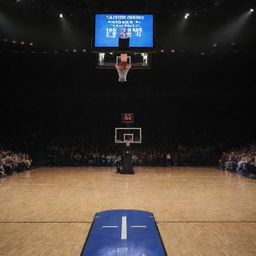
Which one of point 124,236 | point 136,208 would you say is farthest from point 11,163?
point 124,236

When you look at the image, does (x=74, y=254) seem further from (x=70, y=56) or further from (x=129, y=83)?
(x=129, y=83)

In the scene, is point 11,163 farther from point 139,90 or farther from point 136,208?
point 139,90

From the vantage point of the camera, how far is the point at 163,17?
13.2 m

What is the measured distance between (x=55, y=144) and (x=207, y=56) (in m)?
12.9

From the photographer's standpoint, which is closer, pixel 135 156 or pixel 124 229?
pixel 124 229

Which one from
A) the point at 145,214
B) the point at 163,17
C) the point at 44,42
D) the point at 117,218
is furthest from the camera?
the point at 44,42

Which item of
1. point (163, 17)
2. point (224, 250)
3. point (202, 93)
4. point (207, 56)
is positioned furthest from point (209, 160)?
point (224, 250)

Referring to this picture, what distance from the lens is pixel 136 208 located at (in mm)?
6895

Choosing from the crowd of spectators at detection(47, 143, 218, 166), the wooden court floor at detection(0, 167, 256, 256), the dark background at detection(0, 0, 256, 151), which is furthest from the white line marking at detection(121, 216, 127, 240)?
the crowd of spectators at detection(47, 143, 218, 166)

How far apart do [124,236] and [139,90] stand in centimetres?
1979

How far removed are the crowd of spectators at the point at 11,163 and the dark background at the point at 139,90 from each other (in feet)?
17.7

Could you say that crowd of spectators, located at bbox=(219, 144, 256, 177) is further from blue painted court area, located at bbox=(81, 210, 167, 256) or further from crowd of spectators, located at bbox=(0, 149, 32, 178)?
crowd of spectators, located at bbox=(0, 149, 32, 178)

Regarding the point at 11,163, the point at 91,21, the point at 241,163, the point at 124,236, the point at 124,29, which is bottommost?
the point at 124,236

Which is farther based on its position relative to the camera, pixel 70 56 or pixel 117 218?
pixel 70 56
